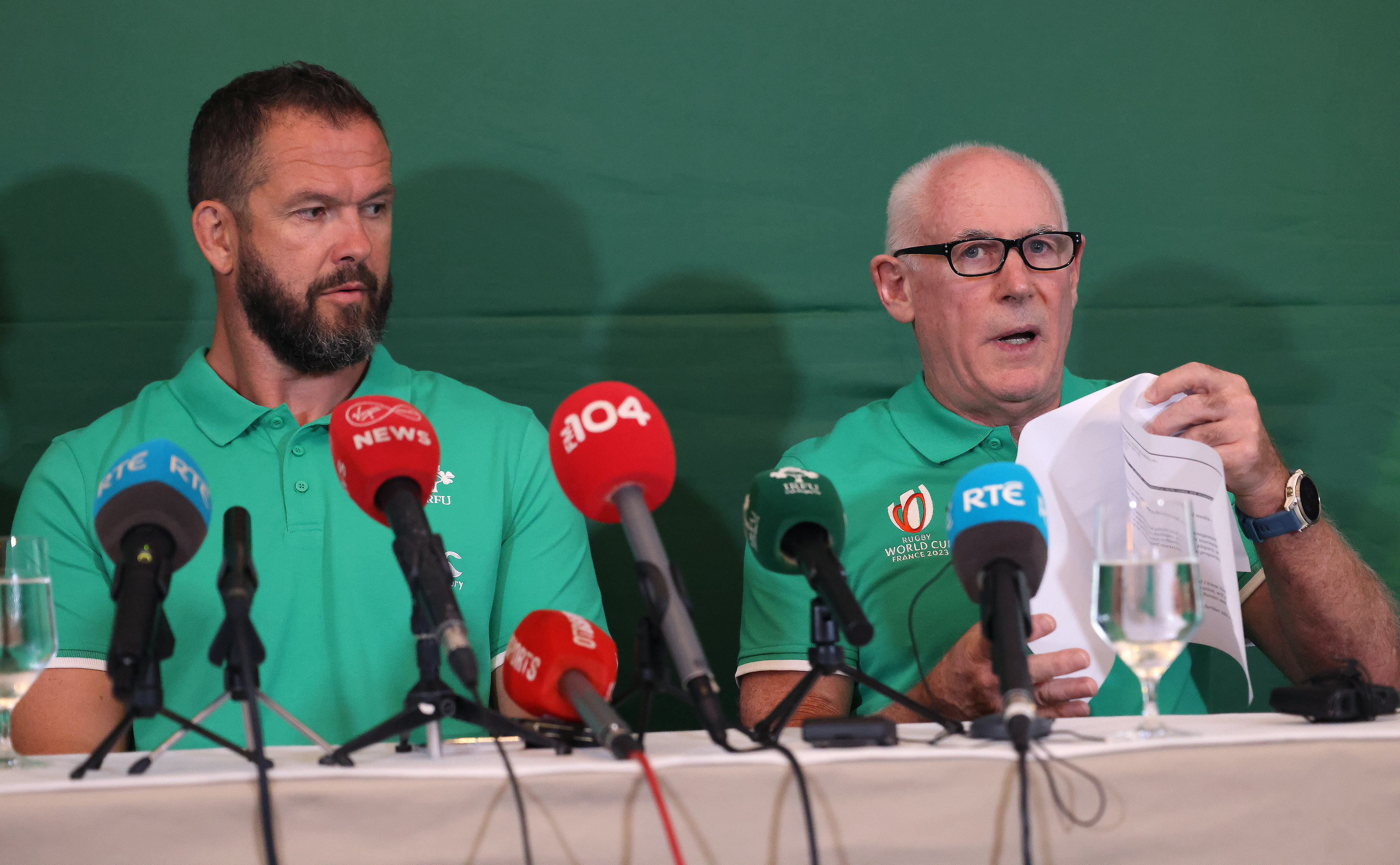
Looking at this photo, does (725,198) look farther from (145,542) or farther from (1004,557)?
(145,542)

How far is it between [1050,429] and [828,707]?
56 centimetres

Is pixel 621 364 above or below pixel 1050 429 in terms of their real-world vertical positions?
above

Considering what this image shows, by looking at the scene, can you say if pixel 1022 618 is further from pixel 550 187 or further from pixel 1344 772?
pixel 550 187

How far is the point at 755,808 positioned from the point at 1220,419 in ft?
3.23

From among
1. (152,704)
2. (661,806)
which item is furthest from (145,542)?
(661,806)

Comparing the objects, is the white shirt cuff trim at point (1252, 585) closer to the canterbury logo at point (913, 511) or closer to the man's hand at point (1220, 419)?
the man's hand at point (1220, 419)

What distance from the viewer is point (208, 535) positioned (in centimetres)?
189

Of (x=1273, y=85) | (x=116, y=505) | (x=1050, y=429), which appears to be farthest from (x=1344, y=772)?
(x=1273, y=85)

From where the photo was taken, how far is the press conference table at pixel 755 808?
0.98 metres

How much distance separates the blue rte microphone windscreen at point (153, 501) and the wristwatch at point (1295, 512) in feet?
4.71

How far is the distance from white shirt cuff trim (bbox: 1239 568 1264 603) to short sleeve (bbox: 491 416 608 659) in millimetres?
1093

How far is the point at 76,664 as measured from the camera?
5.82 feet

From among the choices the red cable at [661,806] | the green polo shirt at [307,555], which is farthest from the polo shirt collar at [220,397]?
the red cable at [661,806]

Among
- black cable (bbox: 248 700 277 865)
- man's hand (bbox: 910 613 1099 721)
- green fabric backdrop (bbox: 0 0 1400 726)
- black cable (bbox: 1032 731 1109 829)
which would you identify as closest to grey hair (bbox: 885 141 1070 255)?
green fabric backdrop (bbox: 0 0 1400 726)
